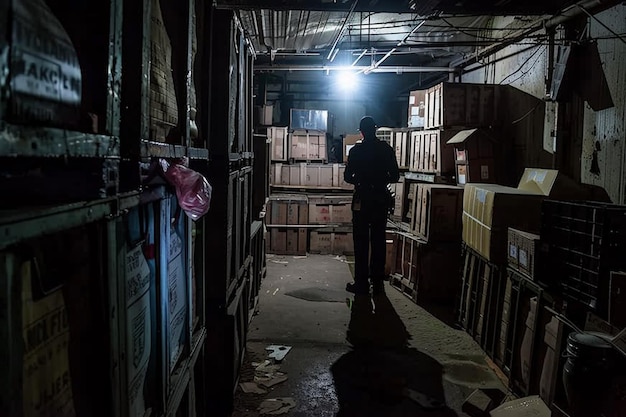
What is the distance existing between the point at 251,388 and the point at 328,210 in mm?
6691

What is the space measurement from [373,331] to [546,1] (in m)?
4.02

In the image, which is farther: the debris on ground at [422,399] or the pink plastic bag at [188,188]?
the debris on ground at [422,399]

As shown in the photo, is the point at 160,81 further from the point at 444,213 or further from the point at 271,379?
the point at 444,213

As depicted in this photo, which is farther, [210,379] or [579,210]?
[210,379]

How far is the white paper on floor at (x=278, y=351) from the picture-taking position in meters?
5.05

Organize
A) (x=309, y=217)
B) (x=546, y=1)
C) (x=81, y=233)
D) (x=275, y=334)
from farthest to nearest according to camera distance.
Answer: (x=309, y=217)
(x=275, y=334)
(x=546, y=1)
(x=81, y=233)

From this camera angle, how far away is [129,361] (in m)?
1.63

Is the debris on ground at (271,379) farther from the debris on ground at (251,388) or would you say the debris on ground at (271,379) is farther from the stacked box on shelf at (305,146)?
the stacked box on shelf at (305,146)

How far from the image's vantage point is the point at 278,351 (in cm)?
521

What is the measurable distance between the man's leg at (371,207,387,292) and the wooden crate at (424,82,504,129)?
1.83 metres

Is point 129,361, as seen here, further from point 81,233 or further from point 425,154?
point 425,154

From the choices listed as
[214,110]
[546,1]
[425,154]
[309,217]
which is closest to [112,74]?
[214,110]

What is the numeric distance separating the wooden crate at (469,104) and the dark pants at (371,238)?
1.84 m

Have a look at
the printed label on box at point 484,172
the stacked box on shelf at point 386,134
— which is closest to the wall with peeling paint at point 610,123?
the printed label on box at point 484,172
